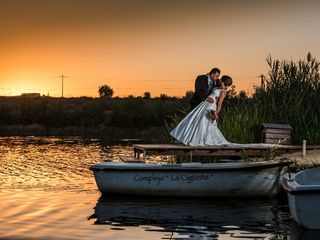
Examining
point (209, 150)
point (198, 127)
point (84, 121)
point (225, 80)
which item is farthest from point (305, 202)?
point (84, 121)

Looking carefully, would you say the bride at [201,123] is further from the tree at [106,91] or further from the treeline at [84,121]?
the tree at [106,91]

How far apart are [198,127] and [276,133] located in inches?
123

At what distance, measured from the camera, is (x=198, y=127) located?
64.7ft

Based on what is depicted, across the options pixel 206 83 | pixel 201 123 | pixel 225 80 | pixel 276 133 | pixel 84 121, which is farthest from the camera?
pixel 84 121

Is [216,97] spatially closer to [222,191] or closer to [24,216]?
[222,191]

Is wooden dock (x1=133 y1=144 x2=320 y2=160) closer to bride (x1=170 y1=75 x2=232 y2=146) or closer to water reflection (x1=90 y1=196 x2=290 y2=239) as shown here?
bride (x1=170 y1=75 x2=232 y2=146)

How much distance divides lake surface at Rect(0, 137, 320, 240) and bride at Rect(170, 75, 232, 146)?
2505mm

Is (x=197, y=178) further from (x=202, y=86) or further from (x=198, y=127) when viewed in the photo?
(x=202, y=86)

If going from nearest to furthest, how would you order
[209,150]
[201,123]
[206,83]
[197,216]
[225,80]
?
1. [197,216]
2. [209,150]
3. [225,80]
4. [201,123]
5. [206,83]

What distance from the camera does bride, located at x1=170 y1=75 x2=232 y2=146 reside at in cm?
1962

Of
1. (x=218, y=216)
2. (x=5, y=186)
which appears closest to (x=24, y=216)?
(x=218, y=216)

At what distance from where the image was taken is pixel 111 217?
15125 mm

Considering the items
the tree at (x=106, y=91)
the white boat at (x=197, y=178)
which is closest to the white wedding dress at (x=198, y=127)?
the white boat at (x=197, y=178)

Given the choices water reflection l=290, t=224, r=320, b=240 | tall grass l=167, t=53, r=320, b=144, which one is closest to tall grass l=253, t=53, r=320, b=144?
tall grass l=167, t=53, r=320, b=144
